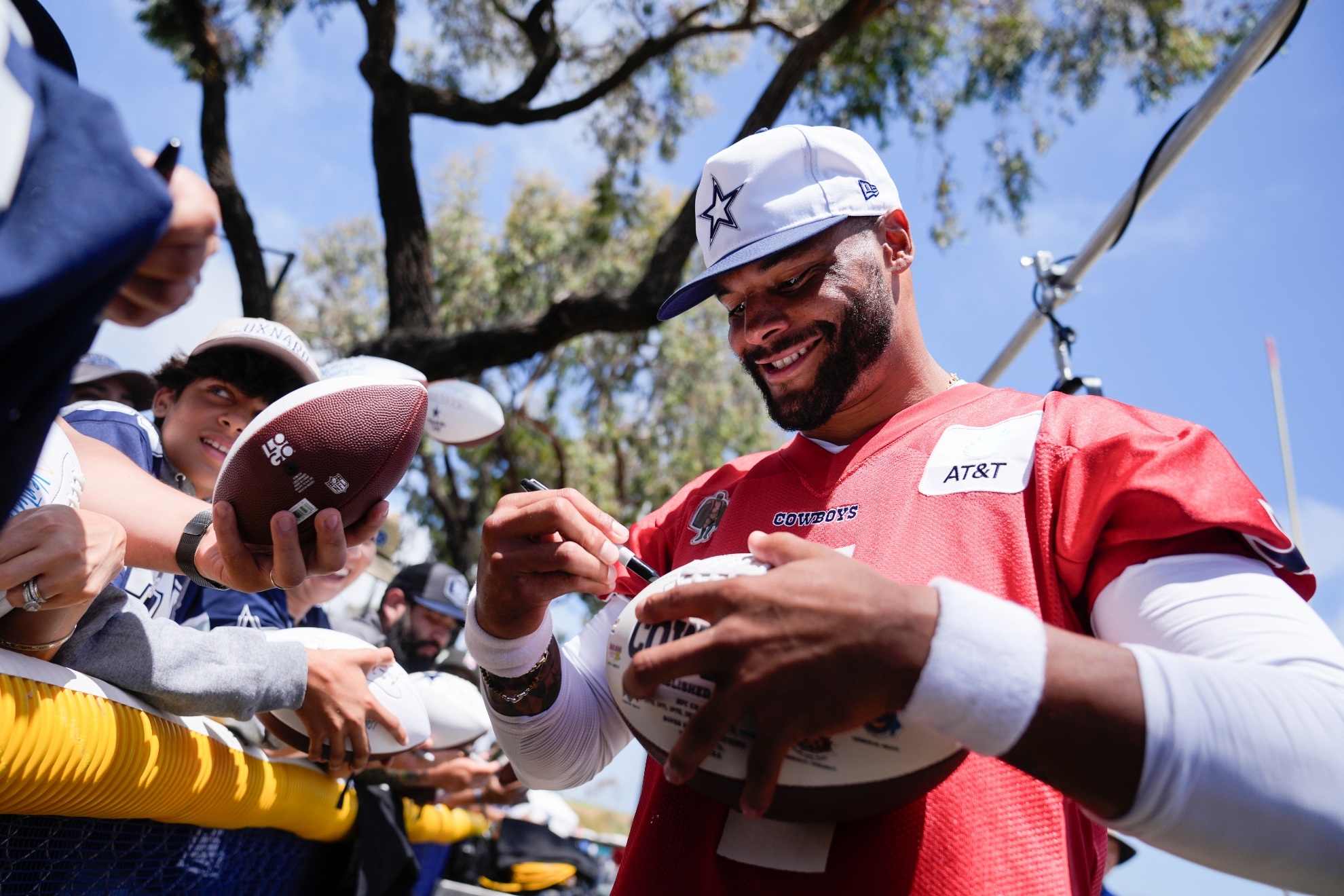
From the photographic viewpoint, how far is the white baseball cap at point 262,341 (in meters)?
2.57

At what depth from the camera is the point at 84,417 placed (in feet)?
7.14

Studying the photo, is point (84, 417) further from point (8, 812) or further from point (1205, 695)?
point (1205, 695)

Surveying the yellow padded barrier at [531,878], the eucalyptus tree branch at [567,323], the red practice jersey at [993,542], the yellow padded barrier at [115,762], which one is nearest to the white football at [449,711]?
the yellow padded barrier at [115,762]

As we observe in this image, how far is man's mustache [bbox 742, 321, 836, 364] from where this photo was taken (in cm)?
196

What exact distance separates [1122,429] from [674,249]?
6049mm

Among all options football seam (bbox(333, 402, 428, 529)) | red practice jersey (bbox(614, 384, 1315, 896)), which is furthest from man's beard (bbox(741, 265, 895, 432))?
football seam (bbox(333, 402, 428, 529))

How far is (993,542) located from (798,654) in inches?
26.1

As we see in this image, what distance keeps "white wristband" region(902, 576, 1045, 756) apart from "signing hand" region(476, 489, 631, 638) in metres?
0.66

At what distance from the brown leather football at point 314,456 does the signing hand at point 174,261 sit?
0.61m

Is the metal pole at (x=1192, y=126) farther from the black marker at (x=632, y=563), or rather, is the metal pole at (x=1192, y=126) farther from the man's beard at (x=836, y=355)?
the black marker at (x=632, y=563)

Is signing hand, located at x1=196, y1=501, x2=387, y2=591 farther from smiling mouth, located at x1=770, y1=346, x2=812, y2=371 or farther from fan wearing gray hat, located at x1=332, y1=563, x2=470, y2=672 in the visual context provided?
fan wearing gray hat, located at x1=332, y1=563, x2=470, y2=672

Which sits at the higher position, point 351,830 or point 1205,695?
point 1205,695

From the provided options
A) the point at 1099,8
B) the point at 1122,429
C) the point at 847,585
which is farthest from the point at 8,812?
the point at 1099,8

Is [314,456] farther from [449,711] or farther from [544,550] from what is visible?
[449,711]
